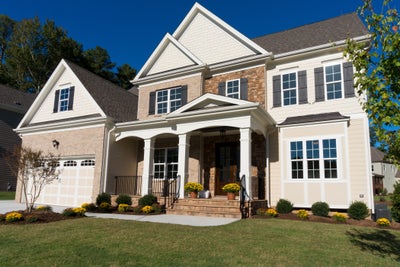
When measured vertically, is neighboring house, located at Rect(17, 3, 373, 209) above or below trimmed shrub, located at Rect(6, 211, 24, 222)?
above

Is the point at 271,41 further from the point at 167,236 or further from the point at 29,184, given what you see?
the point at 29,184

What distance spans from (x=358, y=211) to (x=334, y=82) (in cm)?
548

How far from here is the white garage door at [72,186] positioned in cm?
1515

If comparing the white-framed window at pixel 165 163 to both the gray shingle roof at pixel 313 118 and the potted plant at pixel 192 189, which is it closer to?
the potted plant at pixel 192 189

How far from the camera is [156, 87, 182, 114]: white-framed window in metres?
15.7

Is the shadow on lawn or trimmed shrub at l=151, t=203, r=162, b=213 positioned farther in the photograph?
trimmed shrub at l=151, t=203, r=162, b=213

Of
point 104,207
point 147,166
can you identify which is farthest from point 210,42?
point 104,207

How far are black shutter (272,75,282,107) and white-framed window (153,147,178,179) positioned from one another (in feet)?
18.9

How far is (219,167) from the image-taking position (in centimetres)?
1428

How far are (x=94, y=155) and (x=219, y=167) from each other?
6632 millimetres

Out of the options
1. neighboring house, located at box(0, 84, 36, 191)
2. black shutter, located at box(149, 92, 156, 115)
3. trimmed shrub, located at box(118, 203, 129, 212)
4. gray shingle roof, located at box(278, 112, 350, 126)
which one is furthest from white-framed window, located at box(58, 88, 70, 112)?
gray shingle roof, located at box(278, 112, 350, 126)

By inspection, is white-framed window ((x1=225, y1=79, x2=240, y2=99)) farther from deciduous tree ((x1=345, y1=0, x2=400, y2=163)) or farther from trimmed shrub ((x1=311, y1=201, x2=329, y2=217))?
deciduous tree ((x1=345, y1=0, x2=400, y2=163))

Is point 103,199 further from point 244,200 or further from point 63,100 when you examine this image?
point 63,100

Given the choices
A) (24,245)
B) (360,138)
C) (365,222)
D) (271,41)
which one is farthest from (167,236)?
(271,41)
